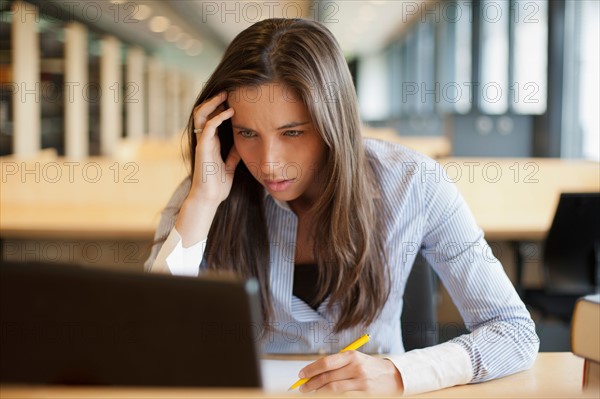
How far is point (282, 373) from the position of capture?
1237mm

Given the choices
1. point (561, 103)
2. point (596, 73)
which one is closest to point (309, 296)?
point (596, 73)

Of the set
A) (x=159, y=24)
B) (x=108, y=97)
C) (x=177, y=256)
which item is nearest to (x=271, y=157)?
(x=177, y=256)

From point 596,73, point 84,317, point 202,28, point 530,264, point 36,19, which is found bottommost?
point 530,264

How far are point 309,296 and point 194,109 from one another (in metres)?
0.45

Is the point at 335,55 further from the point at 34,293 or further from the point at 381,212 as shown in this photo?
the point at 34,293

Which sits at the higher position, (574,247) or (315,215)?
(315,215)

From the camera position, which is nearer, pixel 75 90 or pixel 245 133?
pixel 245 133

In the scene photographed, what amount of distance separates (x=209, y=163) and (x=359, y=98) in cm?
330

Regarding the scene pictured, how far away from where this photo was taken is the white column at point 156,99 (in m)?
16.9

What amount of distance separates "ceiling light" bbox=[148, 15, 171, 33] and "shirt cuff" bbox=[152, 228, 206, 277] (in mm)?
9868

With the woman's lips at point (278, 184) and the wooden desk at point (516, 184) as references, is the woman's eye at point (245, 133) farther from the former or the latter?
the wooden desk at point (516, 184)

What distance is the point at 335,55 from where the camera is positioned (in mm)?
1384

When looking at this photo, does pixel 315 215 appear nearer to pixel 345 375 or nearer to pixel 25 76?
pixel 345 375

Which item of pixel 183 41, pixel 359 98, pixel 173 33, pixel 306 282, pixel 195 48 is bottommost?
pixel 306 282
